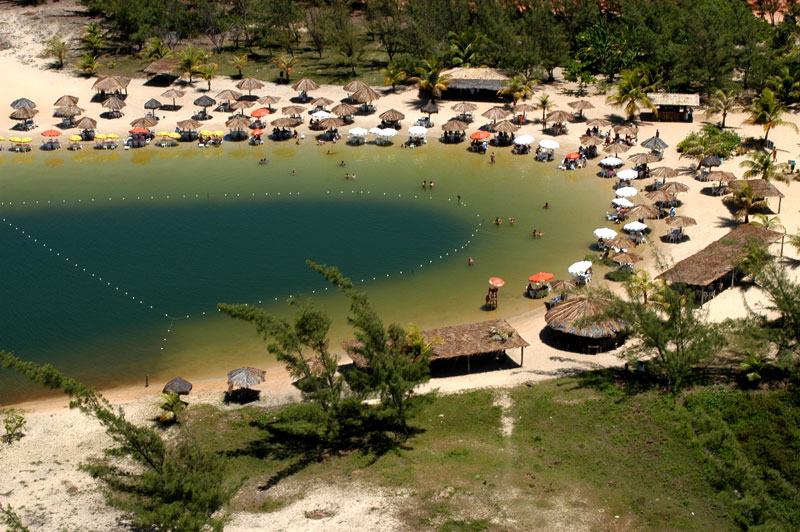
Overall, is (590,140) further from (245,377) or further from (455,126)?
(245,377)

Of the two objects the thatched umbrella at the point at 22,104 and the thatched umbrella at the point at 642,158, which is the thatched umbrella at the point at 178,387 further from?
the thatched umbrella at the point at 22,104

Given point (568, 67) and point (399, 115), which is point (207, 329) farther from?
point (568, 67)

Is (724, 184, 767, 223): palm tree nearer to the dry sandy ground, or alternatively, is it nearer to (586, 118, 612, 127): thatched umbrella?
the dry sandy ground

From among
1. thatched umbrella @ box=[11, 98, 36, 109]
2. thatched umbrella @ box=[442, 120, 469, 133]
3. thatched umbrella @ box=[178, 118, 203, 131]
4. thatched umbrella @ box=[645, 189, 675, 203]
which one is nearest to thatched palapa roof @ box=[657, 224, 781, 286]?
thatched umbrella @ box=[645, 189, 675, 203]

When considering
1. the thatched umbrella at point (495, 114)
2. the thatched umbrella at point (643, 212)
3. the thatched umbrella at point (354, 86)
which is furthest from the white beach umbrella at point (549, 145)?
the thatched umbrella at point (354, 86)

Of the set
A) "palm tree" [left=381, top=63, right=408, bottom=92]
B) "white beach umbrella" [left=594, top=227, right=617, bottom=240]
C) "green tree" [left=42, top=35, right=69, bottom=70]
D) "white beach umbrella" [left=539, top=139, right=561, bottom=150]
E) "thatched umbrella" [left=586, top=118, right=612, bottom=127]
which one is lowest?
"white beach umbrella" [left=594, top=227, right=617, bottom=240]

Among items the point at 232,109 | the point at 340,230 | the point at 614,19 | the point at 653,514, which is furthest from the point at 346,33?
the point at 653,514

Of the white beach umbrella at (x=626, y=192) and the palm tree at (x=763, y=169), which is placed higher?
the palm tree at (x=763, y=169)

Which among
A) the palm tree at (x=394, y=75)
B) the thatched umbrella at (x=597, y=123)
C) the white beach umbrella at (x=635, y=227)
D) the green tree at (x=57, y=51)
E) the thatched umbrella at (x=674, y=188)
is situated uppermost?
the green tree at (x=57, y=51)
